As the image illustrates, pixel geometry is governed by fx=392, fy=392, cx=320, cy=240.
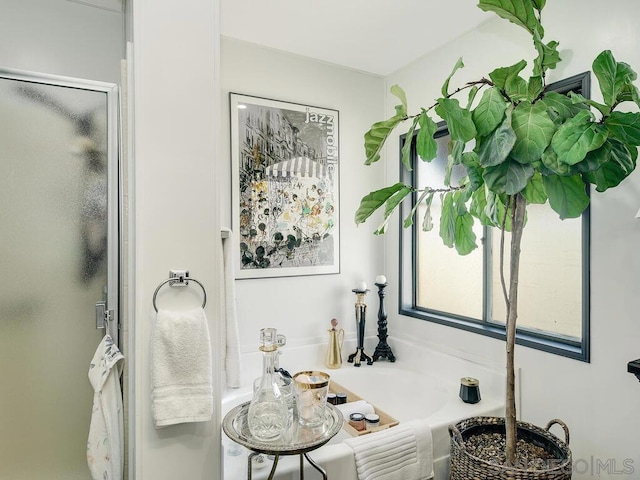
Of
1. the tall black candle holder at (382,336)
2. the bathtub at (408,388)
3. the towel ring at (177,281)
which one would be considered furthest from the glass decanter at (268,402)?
the tall black candle holder at (382,336)

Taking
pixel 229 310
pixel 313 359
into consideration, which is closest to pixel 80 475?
pixel 229 310

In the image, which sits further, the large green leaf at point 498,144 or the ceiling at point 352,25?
the ceiling at point 352,25

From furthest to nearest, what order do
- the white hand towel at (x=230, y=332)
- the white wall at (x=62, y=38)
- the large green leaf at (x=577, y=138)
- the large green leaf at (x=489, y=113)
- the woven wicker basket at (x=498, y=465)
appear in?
the white wall at (x=62, y=38) → the white hand towel at (x=230, y=332) → the woven wicker basket at (x=498, y=465) → the large green leaf at (x=489, y=113) → the large green leaf at (x=577, y=138)

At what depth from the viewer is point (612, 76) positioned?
3.73ft

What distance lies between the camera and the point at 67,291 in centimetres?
171

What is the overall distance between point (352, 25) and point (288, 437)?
2.12 metres

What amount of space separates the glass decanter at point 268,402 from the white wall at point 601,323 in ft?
4.51

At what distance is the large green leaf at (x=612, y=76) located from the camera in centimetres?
113

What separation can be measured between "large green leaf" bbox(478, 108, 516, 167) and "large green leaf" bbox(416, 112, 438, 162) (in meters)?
0.19

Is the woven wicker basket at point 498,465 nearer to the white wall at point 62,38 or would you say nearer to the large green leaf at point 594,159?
the large green leaf at point 594,159

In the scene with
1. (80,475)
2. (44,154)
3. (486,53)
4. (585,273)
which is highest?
(486,53)

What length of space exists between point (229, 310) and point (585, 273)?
158 centimetres

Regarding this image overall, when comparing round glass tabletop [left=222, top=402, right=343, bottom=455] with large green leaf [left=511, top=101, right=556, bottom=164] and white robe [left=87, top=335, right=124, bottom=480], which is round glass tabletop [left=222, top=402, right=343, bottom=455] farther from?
large green leaf [left=511, top=101, right=556, bottom=164]

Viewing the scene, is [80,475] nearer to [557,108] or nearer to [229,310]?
[229,310]
